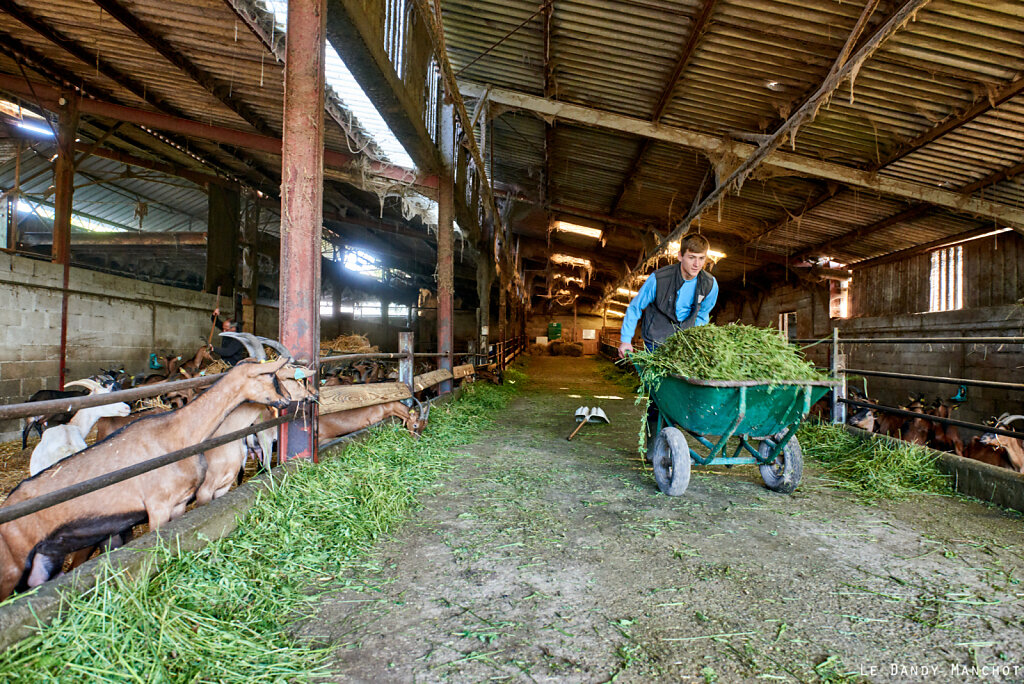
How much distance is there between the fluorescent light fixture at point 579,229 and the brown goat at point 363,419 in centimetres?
1095

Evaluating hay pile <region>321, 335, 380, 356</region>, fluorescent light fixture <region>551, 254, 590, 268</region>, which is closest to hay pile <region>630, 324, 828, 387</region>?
hay pile <region>321, 335, 380, 356</region>

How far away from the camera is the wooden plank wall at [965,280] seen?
28.5ft

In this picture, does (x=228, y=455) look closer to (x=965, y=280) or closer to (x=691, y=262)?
(x=691, y=262)

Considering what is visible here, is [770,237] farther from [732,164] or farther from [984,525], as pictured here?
[984,525]

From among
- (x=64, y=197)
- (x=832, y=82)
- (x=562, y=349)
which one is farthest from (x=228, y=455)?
(x=562, y=349)

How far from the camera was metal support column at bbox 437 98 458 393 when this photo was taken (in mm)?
8500

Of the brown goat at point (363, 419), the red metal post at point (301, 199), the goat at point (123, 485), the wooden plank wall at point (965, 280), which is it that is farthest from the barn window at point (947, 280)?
the goat at point (123, 485)

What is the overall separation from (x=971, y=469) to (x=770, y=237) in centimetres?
960

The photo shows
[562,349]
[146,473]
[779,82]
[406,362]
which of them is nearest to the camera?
[146,473]

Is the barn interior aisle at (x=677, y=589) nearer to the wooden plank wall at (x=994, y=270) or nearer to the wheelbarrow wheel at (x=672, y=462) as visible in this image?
the wheelbarrow wheel at (x=672, y=462)

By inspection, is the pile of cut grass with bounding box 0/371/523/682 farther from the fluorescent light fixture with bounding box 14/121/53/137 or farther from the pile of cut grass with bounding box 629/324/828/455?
the fluorescent light fixture with bounding box 14/121/53/137

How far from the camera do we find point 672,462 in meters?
3.71

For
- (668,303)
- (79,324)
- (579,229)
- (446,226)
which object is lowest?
(79,324)

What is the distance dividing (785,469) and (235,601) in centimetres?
388
